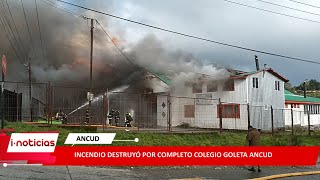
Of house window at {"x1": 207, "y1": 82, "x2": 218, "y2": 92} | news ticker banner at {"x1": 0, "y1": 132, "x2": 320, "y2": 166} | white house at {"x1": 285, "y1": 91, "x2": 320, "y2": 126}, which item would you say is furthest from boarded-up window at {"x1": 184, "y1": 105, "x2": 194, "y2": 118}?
news ticker banner at {"x1": 0, "y1": 132, "x2": 320, "y2": 166}

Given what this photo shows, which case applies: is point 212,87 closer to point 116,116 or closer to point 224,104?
point 224,104

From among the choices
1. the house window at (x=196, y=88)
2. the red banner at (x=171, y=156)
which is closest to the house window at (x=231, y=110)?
the house window at (x=196, y=88)

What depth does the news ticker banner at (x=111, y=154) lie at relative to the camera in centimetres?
962

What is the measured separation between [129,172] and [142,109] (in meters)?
14.3

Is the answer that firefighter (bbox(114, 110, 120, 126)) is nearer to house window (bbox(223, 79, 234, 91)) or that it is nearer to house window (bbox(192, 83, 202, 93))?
house window (bbox(192, 83, 202, 93))

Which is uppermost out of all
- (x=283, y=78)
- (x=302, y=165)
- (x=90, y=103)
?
(x=283, y=78)

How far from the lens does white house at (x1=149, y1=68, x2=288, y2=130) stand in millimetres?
26250

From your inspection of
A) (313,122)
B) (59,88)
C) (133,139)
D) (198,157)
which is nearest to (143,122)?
(59,88)

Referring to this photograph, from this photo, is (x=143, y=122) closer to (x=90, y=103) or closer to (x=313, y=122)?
(x=90, y=103)

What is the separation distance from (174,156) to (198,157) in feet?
2.81

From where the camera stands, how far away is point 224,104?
28.0m

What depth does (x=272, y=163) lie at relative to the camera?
12.5 m

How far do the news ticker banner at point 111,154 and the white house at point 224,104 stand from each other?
43.1 ft

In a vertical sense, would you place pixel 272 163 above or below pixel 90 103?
below
